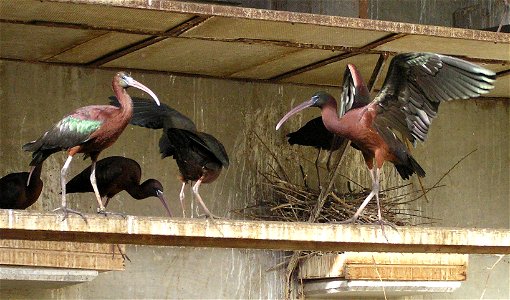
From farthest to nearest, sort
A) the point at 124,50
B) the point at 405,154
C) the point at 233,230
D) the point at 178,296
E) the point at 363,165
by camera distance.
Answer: the point at 363,165 < the point at 178,296 < the point at 124,50 < the point at 405,154 < the point at 233,230

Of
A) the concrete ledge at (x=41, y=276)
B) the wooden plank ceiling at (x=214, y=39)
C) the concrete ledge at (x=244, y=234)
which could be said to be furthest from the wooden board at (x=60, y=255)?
the concrete ledge at (x=244, y=234)

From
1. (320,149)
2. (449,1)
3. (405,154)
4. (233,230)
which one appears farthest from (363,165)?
(233,230)

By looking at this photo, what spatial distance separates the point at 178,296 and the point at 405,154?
2.15 m

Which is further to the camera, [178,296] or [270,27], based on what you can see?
[178,296]

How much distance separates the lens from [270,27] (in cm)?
844

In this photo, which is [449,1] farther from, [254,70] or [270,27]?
[270,27]

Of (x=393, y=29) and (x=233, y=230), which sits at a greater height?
(x=393, y=29)

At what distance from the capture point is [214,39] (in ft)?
28.7

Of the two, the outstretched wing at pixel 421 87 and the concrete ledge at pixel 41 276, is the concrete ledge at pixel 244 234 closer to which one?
the outstretched wing at pixel 421 87

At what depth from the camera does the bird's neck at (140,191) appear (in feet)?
30.0

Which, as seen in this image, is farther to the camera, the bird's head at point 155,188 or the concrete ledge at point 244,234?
the bird's head at point 155,188

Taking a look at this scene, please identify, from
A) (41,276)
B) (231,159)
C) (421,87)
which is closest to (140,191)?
(41,276)

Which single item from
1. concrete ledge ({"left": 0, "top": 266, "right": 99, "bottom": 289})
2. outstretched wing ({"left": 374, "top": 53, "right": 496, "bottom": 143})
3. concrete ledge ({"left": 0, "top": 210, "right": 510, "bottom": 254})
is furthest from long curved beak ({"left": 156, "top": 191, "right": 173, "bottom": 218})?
concrete ledge ({"left": 0, "top": 210, "right": 510, "bottom": 254})

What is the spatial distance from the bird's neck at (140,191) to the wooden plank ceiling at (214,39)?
31.0 inches
